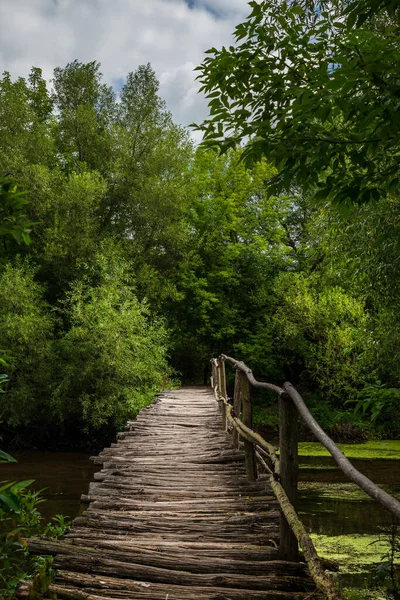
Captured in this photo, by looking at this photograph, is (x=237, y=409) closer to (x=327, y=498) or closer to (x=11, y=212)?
(x=11, y=212)

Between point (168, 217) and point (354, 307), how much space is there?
7.89m

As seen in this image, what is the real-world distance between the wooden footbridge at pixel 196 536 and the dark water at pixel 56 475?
483 centimetres

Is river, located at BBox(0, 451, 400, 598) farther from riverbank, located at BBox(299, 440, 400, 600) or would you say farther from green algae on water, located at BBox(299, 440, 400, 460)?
green algae on water, located at BBox(299, 440, 400, 460)

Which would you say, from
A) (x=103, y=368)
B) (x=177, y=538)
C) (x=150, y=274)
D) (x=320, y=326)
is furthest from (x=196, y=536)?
(x=320, y=326)

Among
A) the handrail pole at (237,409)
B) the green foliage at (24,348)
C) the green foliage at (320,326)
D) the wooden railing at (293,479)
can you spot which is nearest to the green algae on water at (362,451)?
the green foliage at (320,326)

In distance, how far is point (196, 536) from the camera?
12.5 ft

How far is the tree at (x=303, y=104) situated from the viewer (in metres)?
3.21

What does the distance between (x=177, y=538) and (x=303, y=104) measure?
2.86 metres

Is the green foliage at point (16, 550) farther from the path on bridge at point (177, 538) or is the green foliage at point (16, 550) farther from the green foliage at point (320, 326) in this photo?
the green foliage at point (320, 326)

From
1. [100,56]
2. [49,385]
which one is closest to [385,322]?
[49,385]

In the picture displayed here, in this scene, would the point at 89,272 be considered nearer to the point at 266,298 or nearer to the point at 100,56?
the point at 266,298

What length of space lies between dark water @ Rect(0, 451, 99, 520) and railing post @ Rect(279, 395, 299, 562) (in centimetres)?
730

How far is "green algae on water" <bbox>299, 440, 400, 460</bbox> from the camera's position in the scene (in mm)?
16641

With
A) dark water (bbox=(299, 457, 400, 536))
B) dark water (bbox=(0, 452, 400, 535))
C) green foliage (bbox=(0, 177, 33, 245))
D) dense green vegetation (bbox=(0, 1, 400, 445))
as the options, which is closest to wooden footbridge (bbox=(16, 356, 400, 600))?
green foliage (bbox=(0, 177, 33, 245))
